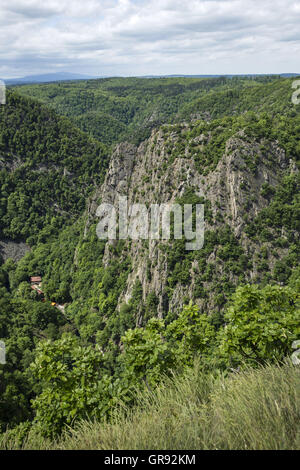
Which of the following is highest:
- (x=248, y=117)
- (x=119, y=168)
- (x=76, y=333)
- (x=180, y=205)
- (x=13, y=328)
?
(x=248, y=117)

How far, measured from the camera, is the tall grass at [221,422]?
18.8 feet

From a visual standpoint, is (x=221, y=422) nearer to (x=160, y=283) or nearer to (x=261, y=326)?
(x=261, y=326)

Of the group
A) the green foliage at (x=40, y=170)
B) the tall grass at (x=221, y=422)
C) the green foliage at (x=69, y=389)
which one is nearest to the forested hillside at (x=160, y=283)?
the green foliage at (x=69, y=389)

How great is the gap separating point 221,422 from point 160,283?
50053 millimetres

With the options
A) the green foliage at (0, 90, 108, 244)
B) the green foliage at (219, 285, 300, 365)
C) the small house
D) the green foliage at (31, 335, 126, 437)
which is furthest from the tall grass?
the green foliage at (0, 90, 108, 244)

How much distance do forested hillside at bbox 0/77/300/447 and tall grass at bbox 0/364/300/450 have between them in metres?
1.46

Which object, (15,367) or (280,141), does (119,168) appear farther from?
(15,367)

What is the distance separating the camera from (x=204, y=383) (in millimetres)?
8484

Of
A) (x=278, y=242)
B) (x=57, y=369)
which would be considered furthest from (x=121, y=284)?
(x=57, y=369)

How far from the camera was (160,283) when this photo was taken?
56062 millimetres

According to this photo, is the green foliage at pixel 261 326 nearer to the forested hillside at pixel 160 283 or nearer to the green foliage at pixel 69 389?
the forested hillside at pixel 160 283

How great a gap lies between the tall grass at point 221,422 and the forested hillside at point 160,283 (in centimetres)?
146

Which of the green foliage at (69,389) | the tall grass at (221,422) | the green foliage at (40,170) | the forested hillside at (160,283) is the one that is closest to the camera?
the tall grass at (221,422)

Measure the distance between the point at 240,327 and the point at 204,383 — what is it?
9.07ft
